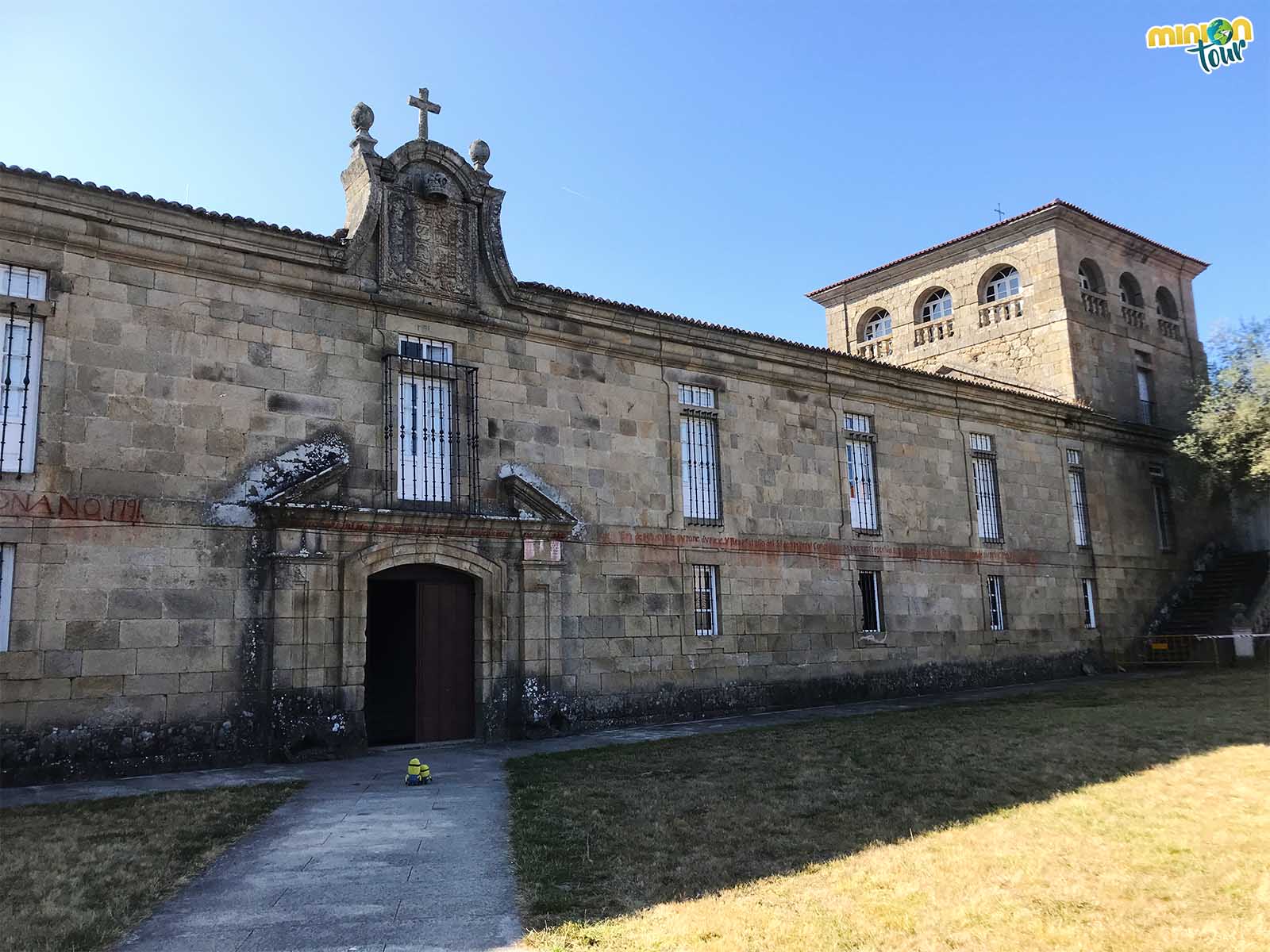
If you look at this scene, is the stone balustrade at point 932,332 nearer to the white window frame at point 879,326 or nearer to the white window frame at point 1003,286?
the white window frame at point 879,326

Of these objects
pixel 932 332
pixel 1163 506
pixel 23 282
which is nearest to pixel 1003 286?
pixel 932 332

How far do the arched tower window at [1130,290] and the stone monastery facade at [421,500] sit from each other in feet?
31.2

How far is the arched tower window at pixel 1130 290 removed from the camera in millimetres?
25188

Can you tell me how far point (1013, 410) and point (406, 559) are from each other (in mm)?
14210

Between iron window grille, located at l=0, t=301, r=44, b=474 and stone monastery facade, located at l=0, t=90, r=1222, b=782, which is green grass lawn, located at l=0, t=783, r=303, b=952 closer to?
stone monastery facade, located at l=0, t=90, r=1222, b=782

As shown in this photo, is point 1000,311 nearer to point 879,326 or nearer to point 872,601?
point 879,326

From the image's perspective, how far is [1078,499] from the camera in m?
21.4

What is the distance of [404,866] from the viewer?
236 inches

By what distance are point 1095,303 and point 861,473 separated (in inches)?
435

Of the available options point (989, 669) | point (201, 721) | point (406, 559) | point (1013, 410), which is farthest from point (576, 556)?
point (1013, 410)

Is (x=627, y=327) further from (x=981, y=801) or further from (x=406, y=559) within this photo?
(x=981, y=801)

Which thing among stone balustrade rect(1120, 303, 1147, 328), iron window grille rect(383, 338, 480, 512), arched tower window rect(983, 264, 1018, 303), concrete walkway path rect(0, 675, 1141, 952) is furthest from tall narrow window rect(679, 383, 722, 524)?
stone balustrade rect(1120, 303, 1147, 328)

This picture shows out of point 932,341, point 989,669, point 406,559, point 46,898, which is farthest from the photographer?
point 932,341

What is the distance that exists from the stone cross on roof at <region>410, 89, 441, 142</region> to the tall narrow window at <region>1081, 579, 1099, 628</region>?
55.4ft
